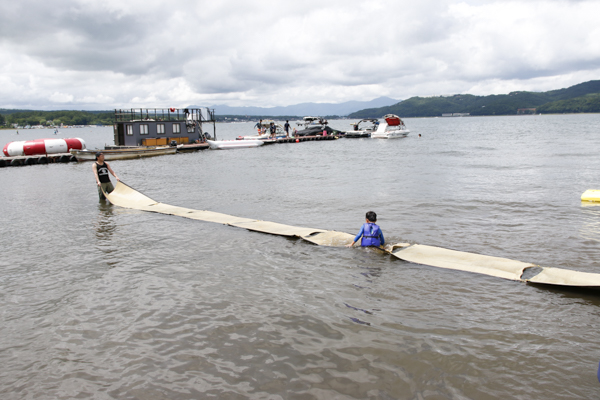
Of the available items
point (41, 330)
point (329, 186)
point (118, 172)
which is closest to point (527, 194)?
point (329, 186)

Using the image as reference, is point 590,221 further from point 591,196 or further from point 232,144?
point 232,144

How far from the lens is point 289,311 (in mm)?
6879

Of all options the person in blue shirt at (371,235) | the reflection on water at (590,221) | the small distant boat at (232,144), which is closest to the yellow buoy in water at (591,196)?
the reflection on water at (590,221)

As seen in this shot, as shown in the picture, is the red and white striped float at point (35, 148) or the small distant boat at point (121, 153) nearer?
the red and white striped float at point (35, 148)

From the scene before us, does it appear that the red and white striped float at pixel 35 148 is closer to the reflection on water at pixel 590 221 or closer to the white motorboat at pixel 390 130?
the reflection on water at pixel 590 221

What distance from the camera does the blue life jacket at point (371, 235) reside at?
392 inches

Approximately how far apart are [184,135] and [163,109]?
4.04 m

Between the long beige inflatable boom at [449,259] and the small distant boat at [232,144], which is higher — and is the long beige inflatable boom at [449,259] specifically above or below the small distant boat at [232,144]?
below

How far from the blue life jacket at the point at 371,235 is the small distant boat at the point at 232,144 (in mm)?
42054

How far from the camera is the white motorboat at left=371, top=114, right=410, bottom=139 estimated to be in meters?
66.1

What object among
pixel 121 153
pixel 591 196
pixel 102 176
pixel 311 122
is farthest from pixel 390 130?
pixel 102 176

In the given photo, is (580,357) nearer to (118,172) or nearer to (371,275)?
(371,275)

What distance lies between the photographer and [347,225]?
1323 centimetres

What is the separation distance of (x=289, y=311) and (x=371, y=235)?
12.5 feet
